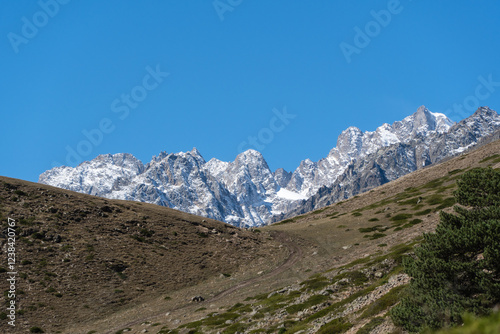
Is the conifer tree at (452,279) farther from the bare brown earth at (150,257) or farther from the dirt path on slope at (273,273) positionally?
the dirt path on slope at (273,273)

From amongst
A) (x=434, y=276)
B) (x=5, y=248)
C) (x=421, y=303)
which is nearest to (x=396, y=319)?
(x=421, y=303)

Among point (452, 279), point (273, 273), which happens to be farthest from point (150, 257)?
point (452, 279)

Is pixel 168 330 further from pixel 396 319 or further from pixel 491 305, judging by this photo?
pixel 491 305

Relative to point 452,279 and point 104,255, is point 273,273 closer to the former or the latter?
point 104,255

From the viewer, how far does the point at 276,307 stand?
48969mm

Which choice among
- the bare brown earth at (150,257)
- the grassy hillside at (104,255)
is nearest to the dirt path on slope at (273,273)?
the bare brown earth at (150,257)

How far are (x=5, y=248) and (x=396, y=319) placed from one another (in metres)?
71.7

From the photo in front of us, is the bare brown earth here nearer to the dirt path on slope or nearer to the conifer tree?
the dirt path on slope

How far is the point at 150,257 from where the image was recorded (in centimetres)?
8338

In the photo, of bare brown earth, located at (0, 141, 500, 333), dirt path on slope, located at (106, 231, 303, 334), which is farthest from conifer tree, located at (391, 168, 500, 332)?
dirt path on slope, located at (106, 231, 303, 334)

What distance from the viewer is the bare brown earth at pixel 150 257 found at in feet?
206

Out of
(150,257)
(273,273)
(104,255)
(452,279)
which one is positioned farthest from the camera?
(150,257)

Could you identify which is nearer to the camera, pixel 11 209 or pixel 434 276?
pixel 434 276

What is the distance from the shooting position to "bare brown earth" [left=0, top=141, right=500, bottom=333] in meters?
62.9
